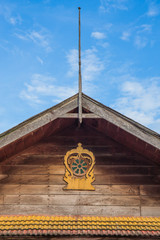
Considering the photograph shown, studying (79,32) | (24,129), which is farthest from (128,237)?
(79,32)

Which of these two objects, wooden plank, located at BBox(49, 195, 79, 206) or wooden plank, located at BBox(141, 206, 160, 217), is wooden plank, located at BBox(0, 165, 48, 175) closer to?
wooden plank, located at BBox(49, 195, 79, 206)

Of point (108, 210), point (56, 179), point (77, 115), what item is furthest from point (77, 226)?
point (77, 115)

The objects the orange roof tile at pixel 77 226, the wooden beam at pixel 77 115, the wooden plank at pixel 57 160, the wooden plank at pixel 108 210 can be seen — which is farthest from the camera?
the wooden plank at pixel 57 160

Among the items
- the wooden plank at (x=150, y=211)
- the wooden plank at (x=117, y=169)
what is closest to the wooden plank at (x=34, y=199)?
the wooden plank at (x=117, y=169)

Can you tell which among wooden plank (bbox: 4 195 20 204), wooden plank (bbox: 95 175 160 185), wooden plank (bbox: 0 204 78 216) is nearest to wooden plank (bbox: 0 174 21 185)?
wooden plank (bbox: 4 195 20 204)

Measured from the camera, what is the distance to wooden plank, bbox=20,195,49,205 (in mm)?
5602

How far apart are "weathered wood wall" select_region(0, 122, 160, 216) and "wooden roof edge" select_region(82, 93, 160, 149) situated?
913 millimetres

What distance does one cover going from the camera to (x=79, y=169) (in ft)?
18.9

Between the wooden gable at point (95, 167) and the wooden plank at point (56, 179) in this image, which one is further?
the wooden plank at point (56, 179)

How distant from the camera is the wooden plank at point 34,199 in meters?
5.60

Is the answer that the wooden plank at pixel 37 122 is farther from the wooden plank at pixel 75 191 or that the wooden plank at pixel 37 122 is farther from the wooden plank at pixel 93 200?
the wooden plank at pixel 93 200

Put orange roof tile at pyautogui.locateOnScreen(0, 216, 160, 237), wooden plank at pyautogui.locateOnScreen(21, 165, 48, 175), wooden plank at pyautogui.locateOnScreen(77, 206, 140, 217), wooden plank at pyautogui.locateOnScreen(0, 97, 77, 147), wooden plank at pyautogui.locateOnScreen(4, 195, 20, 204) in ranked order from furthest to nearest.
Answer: wooden plank at pyautogui.locateOnScreen(21, 165, 48, 175) → wooden plank at pyautogui.locateOnScreen(4, 195, 20, 204) → wooden plank at pyautogui.locateOnScreen(77, 206, 140, 217) → wooden plank at pyautogui.locateOnScreen(0, 97, 77, 147) → orange roof tile at pyautogui.locateOnScreen(0, 216, 160, 237)

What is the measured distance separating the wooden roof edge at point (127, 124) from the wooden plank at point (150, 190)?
113cm

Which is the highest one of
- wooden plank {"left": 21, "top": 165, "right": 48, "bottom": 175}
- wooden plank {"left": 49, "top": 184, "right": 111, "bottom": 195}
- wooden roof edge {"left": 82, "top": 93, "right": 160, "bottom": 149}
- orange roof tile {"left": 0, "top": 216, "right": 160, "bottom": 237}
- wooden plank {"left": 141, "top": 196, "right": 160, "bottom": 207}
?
wooden roof edge {"left": 82, "top": 93, "right": 160, "bottom": 149}
